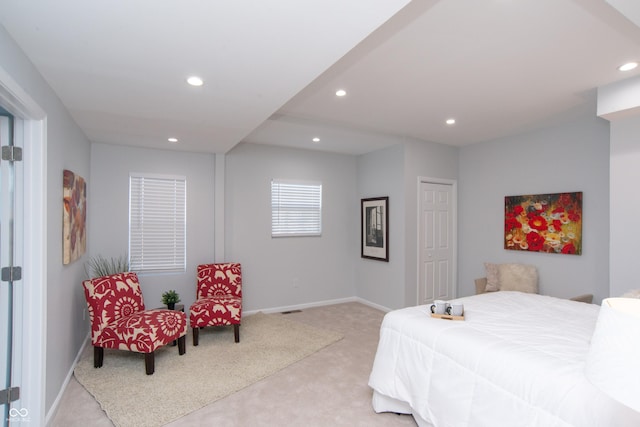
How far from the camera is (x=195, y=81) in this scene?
89.0 inches

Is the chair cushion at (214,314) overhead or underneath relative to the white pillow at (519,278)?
underneath

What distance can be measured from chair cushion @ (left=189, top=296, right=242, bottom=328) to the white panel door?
2.64 meters

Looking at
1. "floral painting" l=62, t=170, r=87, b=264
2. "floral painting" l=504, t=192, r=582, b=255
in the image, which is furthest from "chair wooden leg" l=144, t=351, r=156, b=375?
"floral painting" l=504, t=192, r=582, b=255

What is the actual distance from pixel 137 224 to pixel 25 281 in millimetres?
2184

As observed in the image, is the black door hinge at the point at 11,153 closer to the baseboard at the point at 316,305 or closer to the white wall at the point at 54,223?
the white wall at the point at 54,223

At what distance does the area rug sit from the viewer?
2424 millimetres

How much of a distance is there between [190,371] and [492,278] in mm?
3705

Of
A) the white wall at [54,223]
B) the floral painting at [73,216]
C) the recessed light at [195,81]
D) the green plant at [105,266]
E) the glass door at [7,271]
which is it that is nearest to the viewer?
the white wall at [54,223]

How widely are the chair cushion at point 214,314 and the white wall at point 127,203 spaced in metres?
0.94

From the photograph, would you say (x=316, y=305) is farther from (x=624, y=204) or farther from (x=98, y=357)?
(x=624, y=204)

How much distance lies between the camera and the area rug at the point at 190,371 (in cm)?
242

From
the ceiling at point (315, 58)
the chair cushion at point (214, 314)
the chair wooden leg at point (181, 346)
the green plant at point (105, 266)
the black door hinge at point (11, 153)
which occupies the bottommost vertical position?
the chair wooden leg at point (181, 346)

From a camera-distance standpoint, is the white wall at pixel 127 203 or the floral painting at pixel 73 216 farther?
the white wall at pixel 127 203

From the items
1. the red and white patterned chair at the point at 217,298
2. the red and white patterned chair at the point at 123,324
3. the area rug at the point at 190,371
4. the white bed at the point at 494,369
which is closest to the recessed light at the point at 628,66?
the white bed at the point at 494,369
